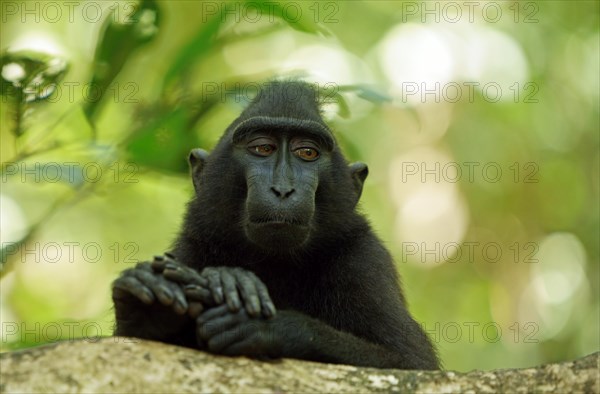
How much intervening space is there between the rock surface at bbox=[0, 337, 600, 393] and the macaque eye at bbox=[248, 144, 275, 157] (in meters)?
1.96

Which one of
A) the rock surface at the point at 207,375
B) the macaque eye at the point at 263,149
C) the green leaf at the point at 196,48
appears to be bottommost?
the rock surface at the point at 207,375

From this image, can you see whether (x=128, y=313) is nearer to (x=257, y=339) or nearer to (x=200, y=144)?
(x=257, y=339)

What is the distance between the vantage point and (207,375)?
13.2ft

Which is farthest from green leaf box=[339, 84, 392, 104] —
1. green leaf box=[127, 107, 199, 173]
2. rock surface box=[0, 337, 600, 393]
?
rock surface box=[0, 337, 600, 393]

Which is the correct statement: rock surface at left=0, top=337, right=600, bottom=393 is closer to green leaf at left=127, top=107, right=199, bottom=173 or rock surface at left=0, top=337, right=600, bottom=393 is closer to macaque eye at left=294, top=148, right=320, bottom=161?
green leaf at left=127, top=107, right=199, bottom=173

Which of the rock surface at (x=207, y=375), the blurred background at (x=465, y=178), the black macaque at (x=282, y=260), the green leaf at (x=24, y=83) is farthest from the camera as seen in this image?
the blurred background at (x=465, y=178)

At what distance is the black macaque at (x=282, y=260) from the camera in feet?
14.8

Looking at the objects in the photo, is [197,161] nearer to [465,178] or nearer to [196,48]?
[196,48]

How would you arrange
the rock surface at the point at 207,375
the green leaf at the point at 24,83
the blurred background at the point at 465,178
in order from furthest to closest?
the blurred background at the point at 465,178
the green leaf at the point at 24,83
the rock surface at the point at 207,375

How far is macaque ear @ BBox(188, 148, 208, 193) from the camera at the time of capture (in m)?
6.49

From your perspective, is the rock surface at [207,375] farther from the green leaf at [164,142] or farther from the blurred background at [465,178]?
the blurred background at [465,178]

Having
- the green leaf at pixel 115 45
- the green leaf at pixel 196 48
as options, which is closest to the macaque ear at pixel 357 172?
the green leaf at pixel 196 48

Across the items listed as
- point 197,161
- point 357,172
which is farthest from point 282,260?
point 197,161

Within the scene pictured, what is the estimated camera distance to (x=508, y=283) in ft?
59.8
